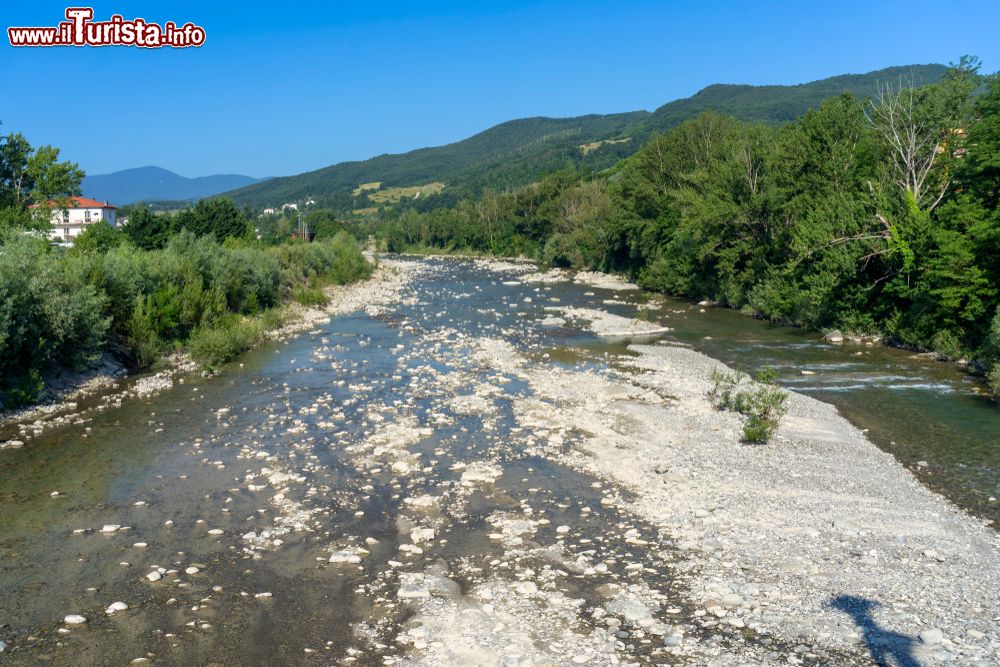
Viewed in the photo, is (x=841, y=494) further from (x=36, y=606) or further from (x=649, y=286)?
(x=649, y=286)

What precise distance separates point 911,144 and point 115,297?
32.1 m

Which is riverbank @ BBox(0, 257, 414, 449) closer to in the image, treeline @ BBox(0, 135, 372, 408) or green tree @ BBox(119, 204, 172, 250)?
treeline @ BBox(0, 135, 372, 408)

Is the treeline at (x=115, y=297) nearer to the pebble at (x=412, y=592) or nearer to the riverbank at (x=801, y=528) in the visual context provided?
the riverbank at (x=801, y=528)

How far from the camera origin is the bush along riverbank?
1981cm

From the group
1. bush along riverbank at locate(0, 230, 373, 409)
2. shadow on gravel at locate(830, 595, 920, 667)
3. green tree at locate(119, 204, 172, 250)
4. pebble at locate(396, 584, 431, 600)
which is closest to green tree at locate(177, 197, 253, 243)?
green tree at locate(119, 204, 172, 250)

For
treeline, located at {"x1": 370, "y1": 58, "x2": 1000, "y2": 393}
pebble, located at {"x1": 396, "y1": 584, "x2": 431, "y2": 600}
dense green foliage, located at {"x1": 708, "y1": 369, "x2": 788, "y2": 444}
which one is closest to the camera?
pebble, located at {"x1": 396, "y1": 584, "x2": 431, "y2": 600}

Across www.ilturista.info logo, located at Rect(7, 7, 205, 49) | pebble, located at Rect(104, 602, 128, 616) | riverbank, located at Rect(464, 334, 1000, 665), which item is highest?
www.ilturista.info logo, located at Rect(7, 7, 205, 49)

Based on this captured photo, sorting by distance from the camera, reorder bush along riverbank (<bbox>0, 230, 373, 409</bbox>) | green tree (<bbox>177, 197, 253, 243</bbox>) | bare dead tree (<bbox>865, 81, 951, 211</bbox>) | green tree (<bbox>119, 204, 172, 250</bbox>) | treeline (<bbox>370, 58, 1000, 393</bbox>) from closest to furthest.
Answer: bush along riverbank (<bbox>0, 230, 373, 409</bbox>), treeline (<bbox>370, 58, 1000, 393</bbox>), bare dead tree (<bbox>865, 81, 951, 211</bbox>), green tree (<bbox>119, 204, 172, 250</bbox>), green tree (<bbox>177, 197, 253, 243</bbox>)

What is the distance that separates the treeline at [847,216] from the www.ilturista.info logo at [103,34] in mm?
28043

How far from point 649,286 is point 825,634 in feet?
150

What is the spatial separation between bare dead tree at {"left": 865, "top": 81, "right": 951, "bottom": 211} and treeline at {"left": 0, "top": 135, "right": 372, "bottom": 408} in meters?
28.5

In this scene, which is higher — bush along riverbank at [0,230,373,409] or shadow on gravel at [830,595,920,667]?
bush along riverbank at [0,230,373,409]

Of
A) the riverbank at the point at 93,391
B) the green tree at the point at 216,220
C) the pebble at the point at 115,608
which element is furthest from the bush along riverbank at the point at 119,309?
the green tree at the point at 216,220

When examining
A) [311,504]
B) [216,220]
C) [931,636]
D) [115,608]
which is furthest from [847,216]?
[216,220]
